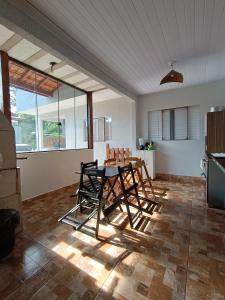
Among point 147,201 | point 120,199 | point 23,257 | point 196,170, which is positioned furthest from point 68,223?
point 196,170

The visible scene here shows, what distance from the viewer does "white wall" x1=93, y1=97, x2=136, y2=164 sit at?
5.54 meters

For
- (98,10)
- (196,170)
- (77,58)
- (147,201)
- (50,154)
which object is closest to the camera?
(98,10)

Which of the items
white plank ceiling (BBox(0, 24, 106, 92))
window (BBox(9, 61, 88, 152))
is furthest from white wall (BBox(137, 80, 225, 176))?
window (BBox(9, 61, 88, 152))

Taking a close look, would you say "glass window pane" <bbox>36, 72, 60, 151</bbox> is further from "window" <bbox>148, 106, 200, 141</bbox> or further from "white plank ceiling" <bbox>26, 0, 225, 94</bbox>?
"window" <bbox>148, 106, 200, 141</bbox>

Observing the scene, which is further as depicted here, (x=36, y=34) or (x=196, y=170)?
(x=196, y=170)

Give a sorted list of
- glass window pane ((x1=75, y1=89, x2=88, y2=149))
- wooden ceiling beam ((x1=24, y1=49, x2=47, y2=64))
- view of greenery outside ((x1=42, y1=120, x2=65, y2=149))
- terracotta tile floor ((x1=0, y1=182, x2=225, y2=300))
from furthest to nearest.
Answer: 1. glass window pane ((x1=75, y1=89, x2=88, y2=149))
2. view of greenery outside ((x1=42, y1=120, x2=65, y2=149))
3. wooden ceiling beam ((x1=24, y1=49, x2=47, y2=64))
4. terracotta tile floor ((x1=0, y1=182, x2=225, y2=300))

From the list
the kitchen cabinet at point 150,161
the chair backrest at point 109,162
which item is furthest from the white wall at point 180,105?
the chair backrest at point 109,162

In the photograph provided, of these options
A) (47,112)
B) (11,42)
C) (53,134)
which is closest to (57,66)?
(11,42)

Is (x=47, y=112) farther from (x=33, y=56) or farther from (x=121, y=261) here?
(x=121, y=261)

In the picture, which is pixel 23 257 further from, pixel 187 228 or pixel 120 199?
pixel 187 228

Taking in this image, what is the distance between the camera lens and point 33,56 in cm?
278

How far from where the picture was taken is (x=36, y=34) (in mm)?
1952

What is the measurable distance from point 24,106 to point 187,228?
354 cm

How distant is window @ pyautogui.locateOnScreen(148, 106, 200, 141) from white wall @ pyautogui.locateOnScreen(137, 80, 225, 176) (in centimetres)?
13
